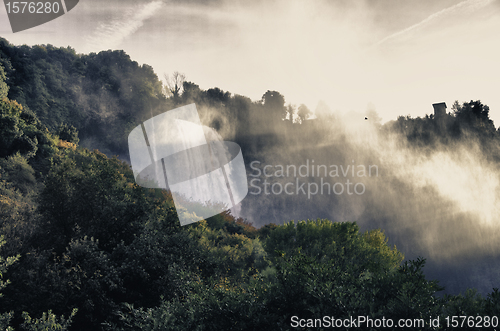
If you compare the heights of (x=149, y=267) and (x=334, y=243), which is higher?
(x=149, y=267)

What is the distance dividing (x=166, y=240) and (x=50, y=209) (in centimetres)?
617

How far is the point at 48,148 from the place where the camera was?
31.7 m

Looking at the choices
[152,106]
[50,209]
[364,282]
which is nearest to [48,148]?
[50,209]

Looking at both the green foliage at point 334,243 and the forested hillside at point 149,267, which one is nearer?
the forested hillside at point 149,267

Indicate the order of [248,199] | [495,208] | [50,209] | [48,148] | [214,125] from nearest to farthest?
[50,209] → [48,148] → [495,208] → [248,199] → [214,125]

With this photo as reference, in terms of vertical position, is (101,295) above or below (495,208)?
above

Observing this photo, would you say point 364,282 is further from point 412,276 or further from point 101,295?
point 101,295

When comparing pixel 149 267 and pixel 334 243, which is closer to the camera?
pixel 149 267

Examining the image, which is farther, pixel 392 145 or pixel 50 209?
pixel 392 145

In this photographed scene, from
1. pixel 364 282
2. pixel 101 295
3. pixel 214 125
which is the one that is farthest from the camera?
pixel 214 125

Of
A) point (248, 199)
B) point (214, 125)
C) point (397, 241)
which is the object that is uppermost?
point (214, 125)

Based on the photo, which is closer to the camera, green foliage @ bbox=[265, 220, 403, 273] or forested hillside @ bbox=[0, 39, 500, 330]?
forested hillside @ bbox=[0, 39, 500, 330]

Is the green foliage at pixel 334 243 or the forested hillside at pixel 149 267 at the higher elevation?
the forested hillside at pixel 149 267

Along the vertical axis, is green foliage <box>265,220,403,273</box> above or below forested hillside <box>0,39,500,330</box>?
below
